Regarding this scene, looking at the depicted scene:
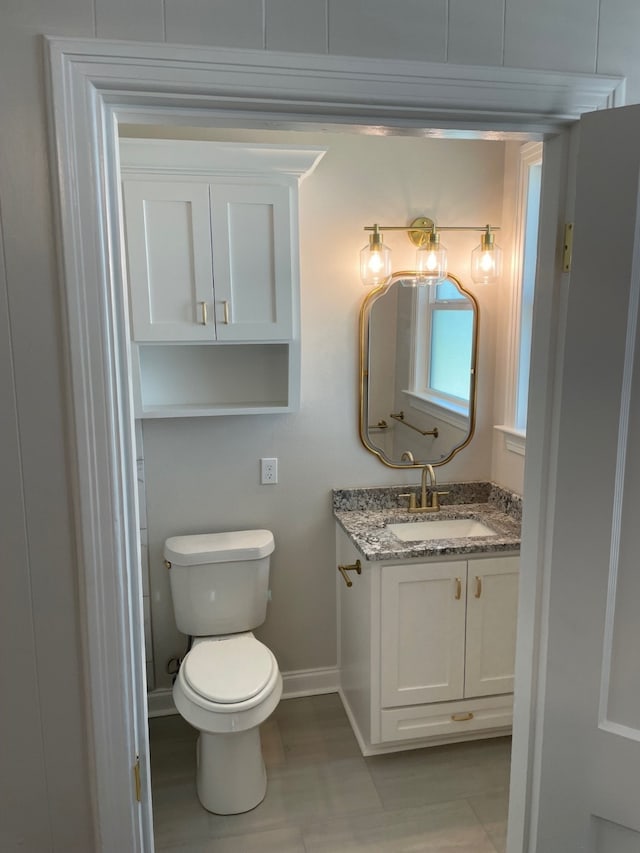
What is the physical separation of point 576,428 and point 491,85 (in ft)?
1.83

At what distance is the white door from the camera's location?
990 mm

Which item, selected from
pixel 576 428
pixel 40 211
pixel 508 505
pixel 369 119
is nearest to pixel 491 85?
pixel 369 119

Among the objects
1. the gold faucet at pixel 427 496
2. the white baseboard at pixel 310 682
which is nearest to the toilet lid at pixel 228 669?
the white baseboard at pixel 310 682

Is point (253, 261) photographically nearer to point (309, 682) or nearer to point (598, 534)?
point (598, 534)

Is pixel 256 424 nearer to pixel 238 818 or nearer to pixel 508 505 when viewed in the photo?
pixel 508 505

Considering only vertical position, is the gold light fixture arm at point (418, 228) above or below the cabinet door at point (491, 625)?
above

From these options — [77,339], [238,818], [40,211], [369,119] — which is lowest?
[238,818]

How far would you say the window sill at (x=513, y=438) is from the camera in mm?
2619

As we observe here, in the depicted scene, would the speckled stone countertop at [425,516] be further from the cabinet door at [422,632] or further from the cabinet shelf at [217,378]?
the cabinet shelf at [217,378]

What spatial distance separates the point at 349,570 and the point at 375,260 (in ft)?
4.15

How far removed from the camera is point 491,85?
962 millimetres

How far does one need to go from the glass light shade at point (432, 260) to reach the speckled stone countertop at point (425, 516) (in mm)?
918

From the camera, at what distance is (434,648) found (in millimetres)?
2381

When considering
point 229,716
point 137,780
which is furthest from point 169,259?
point 137,780
